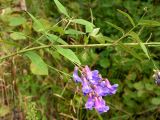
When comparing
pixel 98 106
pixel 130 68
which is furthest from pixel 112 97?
pixel 98 106

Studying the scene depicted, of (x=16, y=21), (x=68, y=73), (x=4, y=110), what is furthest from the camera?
(x=68, y=73)

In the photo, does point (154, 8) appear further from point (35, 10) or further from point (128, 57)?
point (35, 10)

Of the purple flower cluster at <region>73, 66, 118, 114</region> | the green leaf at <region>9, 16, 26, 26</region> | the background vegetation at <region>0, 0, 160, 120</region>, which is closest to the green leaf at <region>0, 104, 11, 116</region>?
the background vegetation at <region>0, 0, 160, 120</region>

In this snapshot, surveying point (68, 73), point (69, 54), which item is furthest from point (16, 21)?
point (69, 54)

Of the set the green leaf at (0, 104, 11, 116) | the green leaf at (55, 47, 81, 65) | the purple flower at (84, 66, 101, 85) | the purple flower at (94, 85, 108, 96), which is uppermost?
the green leaf at (55, 47, 81, 65)

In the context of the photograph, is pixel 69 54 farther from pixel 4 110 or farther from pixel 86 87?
pixel 4 110

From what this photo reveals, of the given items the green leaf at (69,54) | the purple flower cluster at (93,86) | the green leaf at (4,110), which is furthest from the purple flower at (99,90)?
the green leaf at (4,110)

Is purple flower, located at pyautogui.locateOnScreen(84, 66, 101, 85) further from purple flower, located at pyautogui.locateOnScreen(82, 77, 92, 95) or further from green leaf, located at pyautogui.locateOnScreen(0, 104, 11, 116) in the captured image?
green leaf, located at pyautogui.locateOnScreen(0, 104, 11, 116)

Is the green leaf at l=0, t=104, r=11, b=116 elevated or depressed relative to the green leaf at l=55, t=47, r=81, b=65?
depressed

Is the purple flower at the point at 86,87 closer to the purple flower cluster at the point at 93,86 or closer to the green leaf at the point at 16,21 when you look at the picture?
the purple flower cluster at the point at 93,86

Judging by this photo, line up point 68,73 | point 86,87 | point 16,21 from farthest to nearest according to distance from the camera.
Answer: point 68,73, point 16,21, point 86,87

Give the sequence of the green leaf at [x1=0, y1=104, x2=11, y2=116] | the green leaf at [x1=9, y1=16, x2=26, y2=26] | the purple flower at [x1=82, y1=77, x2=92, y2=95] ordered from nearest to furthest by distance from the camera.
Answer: the purple flower at [x1=82, y1=77, x2=92, y2=95], the green leaf at [x1=9, y1=16, x2=26, y2=26], the green leaf at [x1=0, y1=104, x2=11, y2=116]
